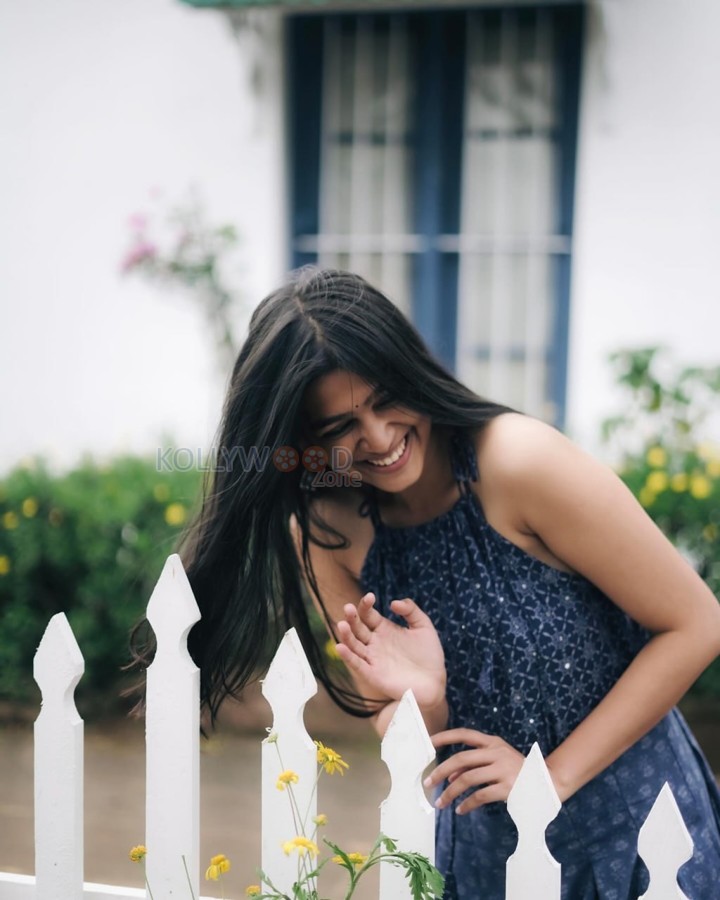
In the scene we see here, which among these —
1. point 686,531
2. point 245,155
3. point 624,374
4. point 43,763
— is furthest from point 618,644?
point 245,155

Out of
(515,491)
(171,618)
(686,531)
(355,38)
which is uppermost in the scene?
(355,38)

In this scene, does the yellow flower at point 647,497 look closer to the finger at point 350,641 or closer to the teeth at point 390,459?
the teeth at point 390,459

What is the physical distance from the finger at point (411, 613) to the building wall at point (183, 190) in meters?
3.28

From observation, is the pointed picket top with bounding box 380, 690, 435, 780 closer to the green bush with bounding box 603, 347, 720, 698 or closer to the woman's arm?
the woman's arm

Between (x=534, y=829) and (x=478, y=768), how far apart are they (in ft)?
0.73

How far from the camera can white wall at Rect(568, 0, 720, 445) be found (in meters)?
4.71

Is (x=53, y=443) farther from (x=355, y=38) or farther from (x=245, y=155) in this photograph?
(x=355, y=38)

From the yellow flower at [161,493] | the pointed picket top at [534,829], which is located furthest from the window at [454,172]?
the pointed picket top at [534,829]

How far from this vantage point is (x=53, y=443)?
18.1ft

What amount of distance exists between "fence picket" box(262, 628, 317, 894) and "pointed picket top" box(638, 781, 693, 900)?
0.45 m

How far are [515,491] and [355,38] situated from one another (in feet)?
13.1

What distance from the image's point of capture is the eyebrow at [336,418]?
173 centimetres

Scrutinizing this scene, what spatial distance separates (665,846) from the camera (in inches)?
53.0

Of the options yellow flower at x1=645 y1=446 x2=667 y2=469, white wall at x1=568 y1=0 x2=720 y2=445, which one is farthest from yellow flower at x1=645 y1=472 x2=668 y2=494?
white wall at x1=568 y1=0 x2=720 y2=445
